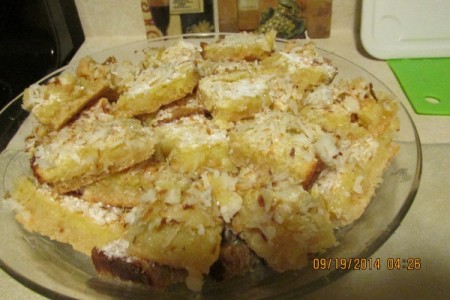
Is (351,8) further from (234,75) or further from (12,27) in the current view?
(12,27)

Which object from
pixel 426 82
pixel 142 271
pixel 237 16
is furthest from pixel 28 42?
pixel 426 82

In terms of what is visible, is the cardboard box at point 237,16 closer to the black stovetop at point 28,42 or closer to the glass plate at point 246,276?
the black stovetop at point 28,42

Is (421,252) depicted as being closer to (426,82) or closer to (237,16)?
(426,82)

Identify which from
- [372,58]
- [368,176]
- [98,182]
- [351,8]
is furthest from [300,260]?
[351,8]

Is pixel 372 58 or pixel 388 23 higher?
pixel 388 23

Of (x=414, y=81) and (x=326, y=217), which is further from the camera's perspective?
(x=414, y=81)

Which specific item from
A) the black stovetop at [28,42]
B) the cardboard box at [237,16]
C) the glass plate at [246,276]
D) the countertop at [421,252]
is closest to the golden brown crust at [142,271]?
the glass plate at [246,276]
